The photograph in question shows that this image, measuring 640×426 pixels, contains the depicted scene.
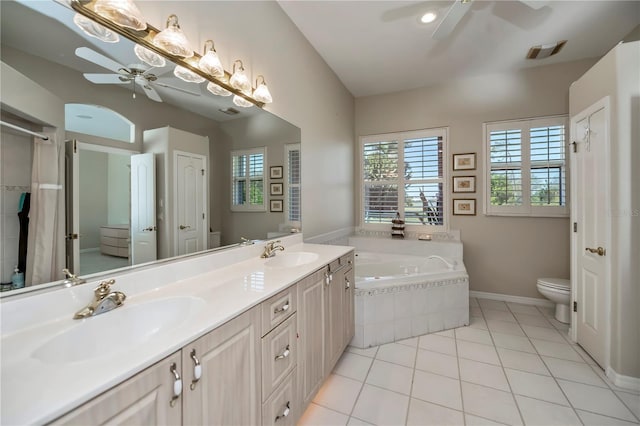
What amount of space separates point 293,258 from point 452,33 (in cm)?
260

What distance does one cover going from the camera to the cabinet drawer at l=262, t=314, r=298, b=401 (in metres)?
1.12

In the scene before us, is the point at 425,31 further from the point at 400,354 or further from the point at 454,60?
the point at 400,354

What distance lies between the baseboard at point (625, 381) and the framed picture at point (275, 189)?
271 centimetres

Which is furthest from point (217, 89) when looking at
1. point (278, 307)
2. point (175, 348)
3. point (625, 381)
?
point (625, 381)

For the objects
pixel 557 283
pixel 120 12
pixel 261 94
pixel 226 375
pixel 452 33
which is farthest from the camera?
pixel 557 283

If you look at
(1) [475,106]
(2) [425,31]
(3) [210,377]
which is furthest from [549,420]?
(1) [475,106]

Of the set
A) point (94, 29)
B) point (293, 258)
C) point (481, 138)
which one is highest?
point (481, 138)

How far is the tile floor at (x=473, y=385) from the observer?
5.12 feet

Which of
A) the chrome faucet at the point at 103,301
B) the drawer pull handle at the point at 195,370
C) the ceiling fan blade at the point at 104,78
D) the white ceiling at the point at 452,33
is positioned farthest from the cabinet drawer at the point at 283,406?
the white ceiling at the point at 452,33

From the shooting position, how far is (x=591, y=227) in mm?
2100

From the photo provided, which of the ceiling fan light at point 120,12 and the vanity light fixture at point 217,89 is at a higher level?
the ceiling fan light at point 120,12

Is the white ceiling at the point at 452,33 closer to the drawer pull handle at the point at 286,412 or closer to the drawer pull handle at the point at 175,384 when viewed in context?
the drawer pull handle at the point at 175,384

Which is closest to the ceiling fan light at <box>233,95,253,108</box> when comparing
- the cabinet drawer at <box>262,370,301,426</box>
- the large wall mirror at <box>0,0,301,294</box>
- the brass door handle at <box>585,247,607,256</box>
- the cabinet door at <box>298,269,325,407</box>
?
the large wall mirror at <box>0,0,301,294</box>

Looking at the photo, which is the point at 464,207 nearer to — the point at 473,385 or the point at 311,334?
the point at 473,385
